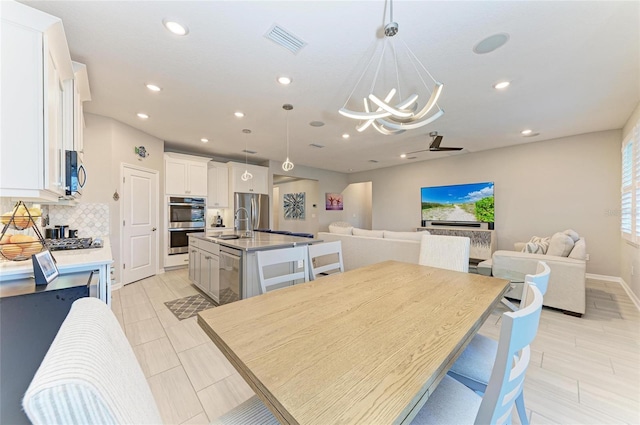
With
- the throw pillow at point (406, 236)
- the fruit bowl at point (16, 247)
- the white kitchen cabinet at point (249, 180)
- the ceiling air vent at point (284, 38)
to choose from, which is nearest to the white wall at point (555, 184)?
the throw pillow at point (406, 236)

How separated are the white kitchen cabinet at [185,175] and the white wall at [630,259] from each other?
23.6 feet

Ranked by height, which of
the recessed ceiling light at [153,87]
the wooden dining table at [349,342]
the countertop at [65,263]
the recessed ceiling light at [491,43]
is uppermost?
the recessed ceiling light at [491,43]

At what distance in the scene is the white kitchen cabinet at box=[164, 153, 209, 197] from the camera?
16.4 ft

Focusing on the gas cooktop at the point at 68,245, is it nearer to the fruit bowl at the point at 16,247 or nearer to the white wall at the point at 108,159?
the fruit bowl at the point at 16,247

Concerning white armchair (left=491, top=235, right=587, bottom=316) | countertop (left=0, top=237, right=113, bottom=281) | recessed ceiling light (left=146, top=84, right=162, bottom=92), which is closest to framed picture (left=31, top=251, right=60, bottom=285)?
countertop (left=0, top=237, right=113, bottom=281)

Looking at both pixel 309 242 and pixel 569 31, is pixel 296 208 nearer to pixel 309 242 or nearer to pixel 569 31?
pixel 309 242

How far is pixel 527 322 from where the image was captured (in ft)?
2.32

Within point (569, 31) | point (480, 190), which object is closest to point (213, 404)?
point (569, 31)

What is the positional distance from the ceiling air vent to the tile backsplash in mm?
3342

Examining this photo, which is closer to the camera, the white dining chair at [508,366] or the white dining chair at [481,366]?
the white dining chair at [508,366]

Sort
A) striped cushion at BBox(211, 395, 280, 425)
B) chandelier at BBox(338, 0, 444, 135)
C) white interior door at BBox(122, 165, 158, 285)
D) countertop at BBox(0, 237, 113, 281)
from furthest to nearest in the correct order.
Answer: white interior door at BBox(122, 165, 158, 285) → chandelier at BBox(338, 0, 444, 135) → countertop at BBox(0, 237, 113, 281) → striped cushion at BBox(211, 395, 280, 425)

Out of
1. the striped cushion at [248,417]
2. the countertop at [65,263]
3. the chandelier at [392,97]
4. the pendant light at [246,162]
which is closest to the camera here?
the striped cushion at [248,417]

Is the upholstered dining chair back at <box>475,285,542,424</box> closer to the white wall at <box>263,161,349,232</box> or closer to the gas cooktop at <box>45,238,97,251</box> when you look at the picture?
the gas cooktop at <box>45,238,97,251</box>

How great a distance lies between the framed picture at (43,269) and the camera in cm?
125
